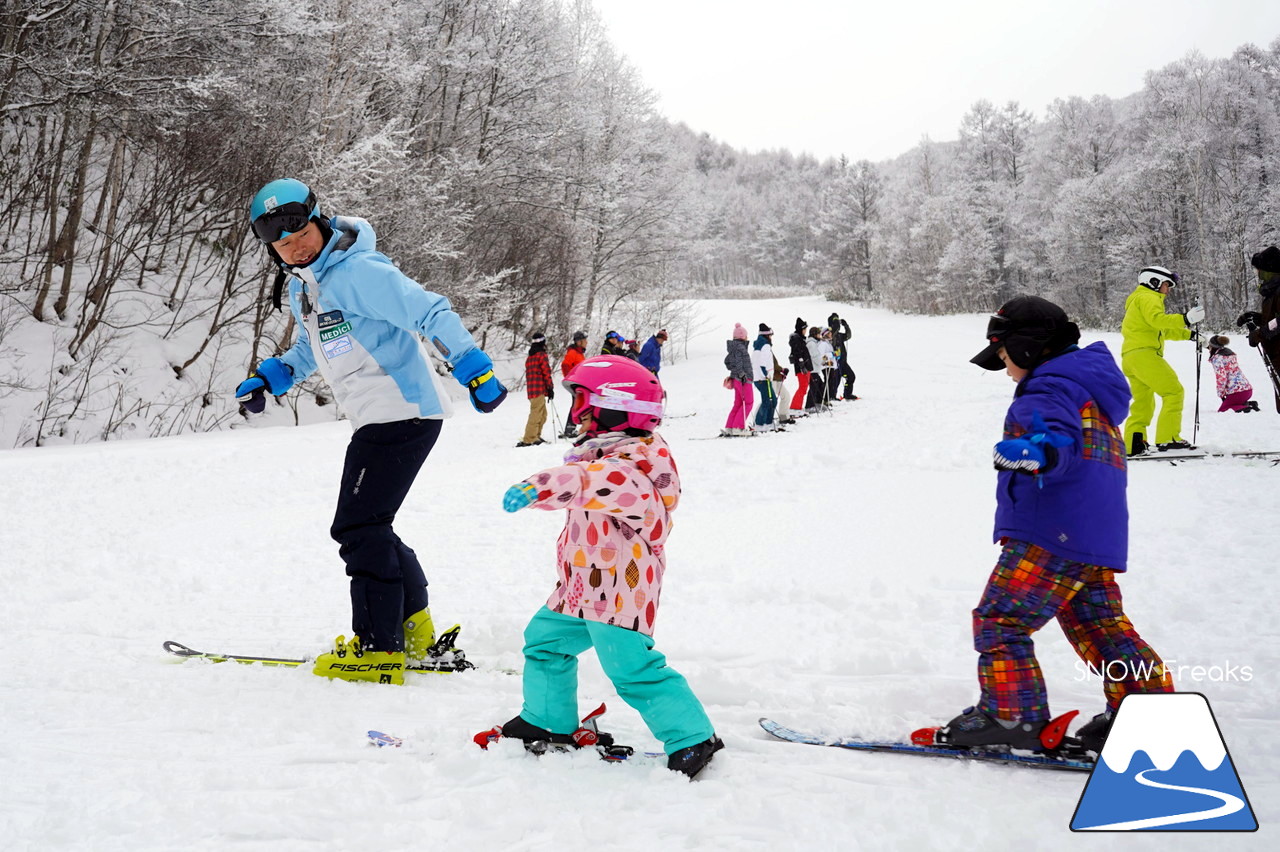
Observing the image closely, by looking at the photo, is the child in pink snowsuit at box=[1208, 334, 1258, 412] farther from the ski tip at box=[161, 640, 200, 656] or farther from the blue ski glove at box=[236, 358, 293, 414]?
the ski tip at box=[161, 640, 200, 656]

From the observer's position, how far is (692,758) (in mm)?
2428

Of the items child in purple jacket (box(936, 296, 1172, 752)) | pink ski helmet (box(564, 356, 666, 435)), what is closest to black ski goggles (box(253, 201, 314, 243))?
pink ski helmet (box(564, 356, 666, 435))

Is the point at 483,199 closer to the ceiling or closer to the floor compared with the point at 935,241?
closer to the floor

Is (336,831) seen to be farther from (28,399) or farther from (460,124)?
(460,124)

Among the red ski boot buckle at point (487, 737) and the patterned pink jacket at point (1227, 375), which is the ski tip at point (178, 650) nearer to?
the red ski boot buckle at point (487, 737)

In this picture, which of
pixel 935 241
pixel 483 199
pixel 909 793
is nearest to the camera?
pixel 909 793

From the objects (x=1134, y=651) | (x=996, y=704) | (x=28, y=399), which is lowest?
(x=28, y=399)

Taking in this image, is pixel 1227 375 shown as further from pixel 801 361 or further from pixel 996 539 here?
pixel 996 539

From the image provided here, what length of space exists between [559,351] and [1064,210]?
28.0 m

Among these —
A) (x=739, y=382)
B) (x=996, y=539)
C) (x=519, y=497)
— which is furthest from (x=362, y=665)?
(x=739, y=382)

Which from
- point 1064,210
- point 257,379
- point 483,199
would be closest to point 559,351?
point 483,199

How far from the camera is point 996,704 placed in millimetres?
2572

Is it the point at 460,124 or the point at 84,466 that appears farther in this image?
the point at 460,124

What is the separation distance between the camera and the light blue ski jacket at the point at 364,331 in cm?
323
